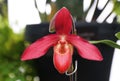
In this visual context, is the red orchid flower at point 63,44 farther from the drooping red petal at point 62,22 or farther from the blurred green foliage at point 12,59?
the blurred green foliage at point 12,59

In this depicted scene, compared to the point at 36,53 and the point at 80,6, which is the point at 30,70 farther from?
the point at 36,53

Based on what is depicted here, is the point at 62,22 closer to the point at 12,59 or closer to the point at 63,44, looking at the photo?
the point at 63,44

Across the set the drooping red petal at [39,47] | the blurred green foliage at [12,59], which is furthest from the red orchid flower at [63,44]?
the blurred green foliage at [12,59]

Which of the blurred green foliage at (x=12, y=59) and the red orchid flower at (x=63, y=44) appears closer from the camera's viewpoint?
the red orchid flower at (x=63, y=44)

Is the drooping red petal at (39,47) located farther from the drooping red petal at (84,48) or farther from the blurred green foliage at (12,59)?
the blurred green foliage at (12,59)

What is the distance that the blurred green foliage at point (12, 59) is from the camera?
92cm

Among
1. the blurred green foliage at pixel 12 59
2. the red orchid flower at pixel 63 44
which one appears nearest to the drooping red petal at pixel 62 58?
the red orchid flower at pixel 63 44

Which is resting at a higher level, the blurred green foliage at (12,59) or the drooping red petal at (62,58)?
the drooping red petal at (62,58)

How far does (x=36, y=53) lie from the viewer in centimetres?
54

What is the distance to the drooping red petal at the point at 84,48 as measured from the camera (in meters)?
0.53

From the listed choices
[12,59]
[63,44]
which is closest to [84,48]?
[63,44]

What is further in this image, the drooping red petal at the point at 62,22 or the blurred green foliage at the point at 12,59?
the blurred green foliage at the point at 12,59

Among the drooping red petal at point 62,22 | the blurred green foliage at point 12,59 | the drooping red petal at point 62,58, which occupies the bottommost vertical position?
the blurred green foliage at point 12,59

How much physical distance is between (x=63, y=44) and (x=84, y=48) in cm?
4
